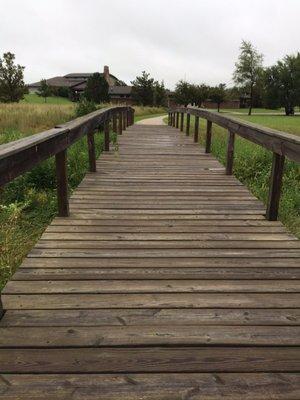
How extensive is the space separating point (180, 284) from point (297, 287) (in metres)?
0.88

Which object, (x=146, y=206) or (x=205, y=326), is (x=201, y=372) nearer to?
(x=205, y=326)

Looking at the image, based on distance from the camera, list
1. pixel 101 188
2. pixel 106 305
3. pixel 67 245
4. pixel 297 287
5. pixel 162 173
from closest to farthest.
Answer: pixel 106 305
pixel 297 287
pixel 67 245
pixel 101 188
pixel 162 173

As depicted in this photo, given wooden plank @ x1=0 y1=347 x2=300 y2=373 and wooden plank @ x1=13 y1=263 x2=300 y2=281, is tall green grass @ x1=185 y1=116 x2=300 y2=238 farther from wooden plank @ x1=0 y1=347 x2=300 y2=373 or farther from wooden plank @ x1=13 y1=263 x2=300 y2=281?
wooden plank @ x1=0 y1=347 x2=300 y2=373

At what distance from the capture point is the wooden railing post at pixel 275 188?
4.54 m

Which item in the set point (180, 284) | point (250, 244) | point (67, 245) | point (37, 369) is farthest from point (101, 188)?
point (37, 369)

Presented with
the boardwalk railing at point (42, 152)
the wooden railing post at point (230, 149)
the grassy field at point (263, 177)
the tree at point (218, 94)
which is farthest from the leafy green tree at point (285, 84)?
the boardwalk railing at point (42, 152)

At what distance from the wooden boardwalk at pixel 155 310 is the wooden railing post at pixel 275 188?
0.24 metres

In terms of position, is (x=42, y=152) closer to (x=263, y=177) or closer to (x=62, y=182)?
(x=62, y=182)

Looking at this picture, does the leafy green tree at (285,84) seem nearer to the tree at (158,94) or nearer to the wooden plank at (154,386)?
the tree at (158,94)

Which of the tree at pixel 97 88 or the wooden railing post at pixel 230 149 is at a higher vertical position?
the tree at pixel 97 88

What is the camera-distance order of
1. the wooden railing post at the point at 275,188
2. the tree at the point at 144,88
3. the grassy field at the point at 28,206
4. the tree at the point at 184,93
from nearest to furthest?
1. the grassy field at the point at 28,206
2. the wooden railing post at the point at 275,188
3. the tree at the point at 144,88
4. the tree at the point at 184,93

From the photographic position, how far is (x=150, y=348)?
2281 millimetres

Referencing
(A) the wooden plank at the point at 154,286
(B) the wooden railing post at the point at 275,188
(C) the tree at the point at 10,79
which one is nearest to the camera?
(A) the wooden plank at the point at 154,286

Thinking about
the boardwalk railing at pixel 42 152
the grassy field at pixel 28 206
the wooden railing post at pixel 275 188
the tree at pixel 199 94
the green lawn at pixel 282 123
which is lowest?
the green lawn at pixel 282 123
